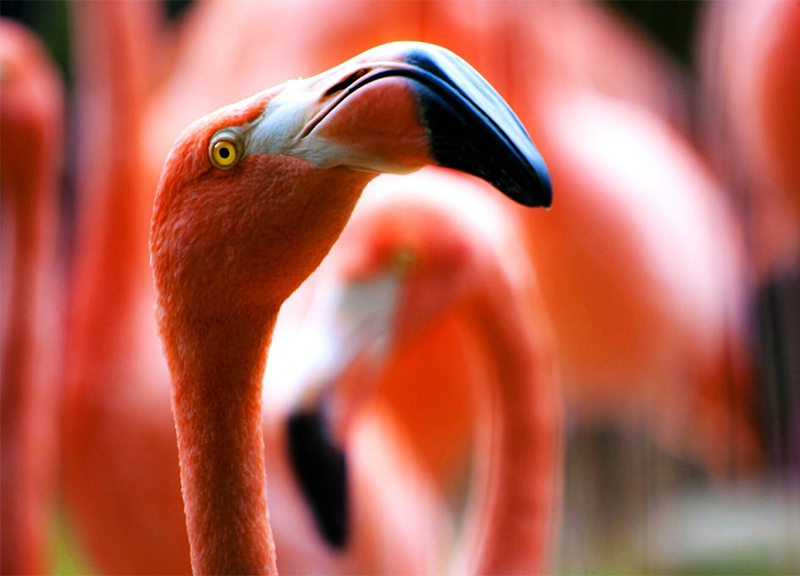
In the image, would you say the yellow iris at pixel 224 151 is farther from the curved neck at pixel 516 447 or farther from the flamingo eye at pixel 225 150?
the curved neck at pixel 516 447

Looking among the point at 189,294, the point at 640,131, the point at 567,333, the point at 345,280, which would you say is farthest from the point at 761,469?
the point at 189,294

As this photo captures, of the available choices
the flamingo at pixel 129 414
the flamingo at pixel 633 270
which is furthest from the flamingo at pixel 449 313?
the flamingo at pixel 633 270

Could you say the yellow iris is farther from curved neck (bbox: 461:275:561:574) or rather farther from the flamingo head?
curved neck (bbox: 461:275:561:574)

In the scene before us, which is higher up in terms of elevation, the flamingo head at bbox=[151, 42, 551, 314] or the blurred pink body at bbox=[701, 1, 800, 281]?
the blurred pink body at bbox=[701, 1, 800, 281]

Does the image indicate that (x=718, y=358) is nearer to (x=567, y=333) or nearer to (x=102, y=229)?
(x=567, y=333)

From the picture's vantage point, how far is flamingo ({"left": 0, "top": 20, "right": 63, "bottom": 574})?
142 cm

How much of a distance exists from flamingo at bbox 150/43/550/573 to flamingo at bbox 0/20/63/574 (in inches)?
31.0

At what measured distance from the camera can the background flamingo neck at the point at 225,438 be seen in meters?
0.70

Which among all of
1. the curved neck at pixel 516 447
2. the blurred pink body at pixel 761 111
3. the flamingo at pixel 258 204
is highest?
the blurred pink body at pixel 761 111

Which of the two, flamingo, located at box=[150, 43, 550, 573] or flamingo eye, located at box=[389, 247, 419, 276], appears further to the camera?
flamingo eye, located at box=[389, 247, 419, 276]

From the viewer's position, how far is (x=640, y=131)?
9.32 ft

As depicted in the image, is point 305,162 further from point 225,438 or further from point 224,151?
point 225,438

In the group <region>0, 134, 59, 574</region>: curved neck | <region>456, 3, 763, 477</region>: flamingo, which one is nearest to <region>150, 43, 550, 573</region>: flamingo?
<region>0, 134, 59, 574</region>: curved neck

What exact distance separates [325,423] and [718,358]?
65.4 inches
